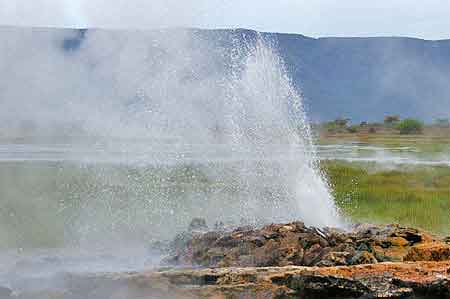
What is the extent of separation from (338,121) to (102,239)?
217ft

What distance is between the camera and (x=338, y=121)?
78.5m

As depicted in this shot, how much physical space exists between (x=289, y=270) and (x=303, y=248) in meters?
1.09

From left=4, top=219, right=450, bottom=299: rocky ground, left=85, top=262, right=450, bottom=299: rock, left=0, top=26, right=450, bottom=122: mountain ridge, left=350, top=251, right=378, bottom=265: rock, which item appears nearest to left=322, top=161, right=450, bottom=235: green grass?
left=4, top=219, right=450, bottom=299: rocky ground

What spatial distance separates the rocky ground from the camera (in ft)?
27.8

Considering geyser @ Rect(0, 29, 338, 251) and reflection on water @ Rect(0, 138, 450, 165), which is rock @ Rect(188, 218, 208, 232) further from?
reflection on water @ Rect(0, 138, 450, 165)

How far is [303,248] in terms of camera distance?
32.8ft

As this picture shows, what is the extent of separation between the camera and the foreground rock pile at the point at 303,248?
31.0 ft

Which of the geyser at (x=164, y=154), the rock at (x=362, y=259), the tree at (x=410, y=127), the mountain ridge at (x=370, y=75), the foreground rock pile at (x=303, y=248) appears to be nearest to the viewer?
the rock at (x=362, y=259)

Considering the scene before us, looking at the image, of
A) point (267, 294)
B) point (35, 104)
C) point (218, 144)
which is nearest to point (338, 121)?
point (35, 104)

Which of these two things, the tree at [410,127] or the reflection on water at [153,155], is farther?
the tree at [410,127]

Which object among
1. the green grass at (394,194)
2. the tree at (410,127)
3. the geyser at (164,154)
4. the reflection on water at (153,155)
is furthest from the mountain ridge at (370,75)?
the green grass at (394,194)

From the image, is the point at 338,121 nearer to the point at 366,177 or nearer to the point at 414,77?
the point at 366,177

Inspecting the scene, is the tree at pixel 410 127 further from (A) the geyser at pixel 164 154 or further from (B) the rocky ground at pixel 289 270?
(B) the rocky ground at pixel 289 270

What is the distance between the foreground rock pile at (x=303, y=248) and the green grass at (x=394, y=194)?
4452 mm
